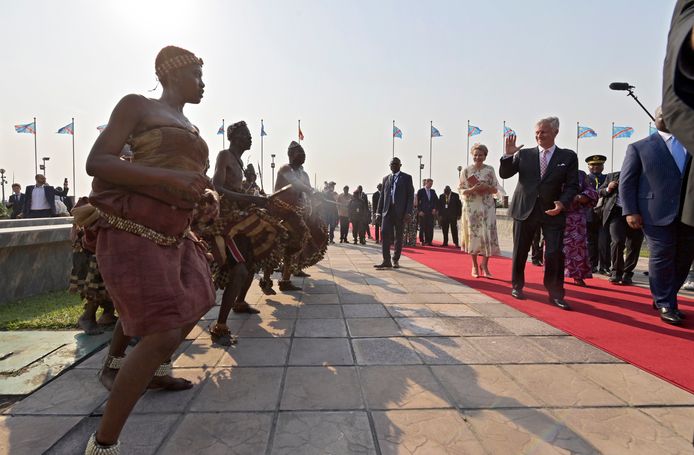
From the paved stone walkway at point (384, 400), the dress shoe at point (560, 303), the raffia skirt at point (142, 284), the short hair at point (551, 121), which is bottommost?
the paved stone walkway at point (384, 400)

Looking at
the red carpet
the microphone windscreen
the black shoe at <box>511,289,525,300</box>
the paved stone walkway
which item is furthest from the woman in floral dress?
the microphone windscreen

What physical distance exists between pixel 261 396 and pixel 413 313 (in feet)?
7.34

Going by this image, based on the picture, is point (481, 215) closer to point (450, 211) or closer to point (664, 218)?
point (664, 218)

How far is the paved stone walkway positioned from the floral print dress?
2.67 m

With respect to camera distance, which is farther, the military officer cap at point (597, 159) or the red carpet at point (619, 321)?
the military officer cap at point (597, 159)

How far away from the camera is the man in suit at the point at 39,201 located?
31.3 ft

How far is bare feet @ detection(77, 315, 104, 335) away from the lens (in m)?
3.28

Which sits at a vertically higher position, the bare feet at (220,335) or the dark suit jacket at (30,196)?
the dark suit jacket at (30,196)

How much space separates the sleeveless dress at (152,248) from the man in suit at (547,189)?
382cm

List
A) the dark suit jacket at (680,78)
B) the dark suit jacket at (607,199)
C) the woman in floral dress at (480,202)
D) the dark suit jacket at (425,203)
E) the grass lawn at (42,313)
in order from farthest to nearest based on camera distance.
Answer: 1. the dark suit jacket at (425,203)
2. the dark suit jacket at (607,199)
3. the woman in floral dress at (480,202)
4. the grass lawn at (42,313)
5. the dark suit jacket at (680,78)

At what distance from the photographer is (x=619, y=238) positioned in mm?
6113

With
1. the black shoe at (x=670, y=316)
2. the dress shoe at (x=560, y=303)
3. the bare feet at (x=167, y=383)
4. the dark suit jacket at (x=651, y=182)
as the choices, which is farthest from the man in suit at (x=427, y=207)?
the bare feet at (x=167, y=383)

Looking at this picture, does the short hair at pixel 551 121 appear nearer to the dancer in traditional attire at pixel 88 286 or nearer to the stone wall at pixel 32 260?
the dancer in traditional attire at pixel 88 286

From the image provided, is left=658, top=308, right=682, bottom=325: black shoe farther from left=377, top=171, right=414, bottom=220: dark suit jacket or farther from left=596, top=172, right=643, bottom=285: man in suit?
left=377, top=171, right=414, bottom=220: dark suit jacket
